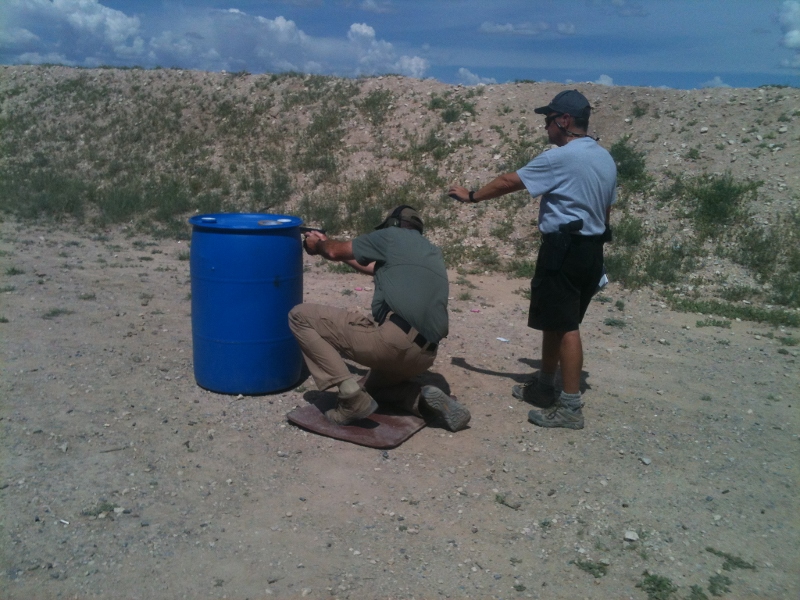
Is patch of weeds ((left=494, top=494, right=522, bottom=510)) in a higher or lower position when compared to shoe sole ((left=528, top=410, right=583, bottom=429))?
lower

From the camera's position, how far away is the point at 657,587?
291 centimetres

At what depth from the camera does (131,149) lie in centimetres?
1520

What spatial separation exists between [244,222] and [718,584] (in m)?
3.29

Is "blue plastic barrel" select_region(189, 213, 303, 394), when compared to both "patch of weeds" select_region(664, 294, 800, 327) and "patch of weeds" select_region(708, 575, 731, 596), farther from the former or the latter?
"patch of weeds" select_region(664, 294, 800, 327)

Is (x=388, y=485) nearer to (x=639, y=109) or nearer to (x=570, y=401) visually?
(x=570, y=401)

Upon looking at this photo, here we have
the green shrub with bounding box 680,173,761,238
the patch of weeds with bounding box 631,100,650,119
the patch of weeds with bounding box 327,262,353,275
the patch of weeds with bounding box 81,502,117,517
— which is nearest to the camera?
the patch of weeds with bounding box 81,502,117,517

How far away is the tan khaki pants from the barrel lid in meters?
0.56

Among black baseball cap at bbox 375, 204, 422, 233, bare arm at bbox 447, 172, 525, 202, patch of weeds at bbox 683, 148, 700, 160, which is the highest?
patch of weeds at bbox 683, 148, 700, 160

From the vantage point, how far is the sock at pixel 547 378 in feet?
15.4

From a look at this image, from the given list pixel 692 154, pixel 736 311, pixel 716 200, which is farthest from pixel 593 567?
pixel 692 154

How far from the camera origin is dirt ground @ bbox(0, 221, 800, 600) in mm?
2902

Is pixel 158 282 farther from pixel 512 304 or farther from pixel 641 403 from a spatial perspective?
pixel 641 403

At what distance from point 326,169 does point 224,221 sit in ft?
29.2

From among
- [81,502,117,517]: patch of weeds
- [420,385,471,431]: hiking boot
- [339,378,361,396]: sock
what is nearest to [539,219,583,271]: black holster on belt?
[420,385,471,431]: hiking boot
